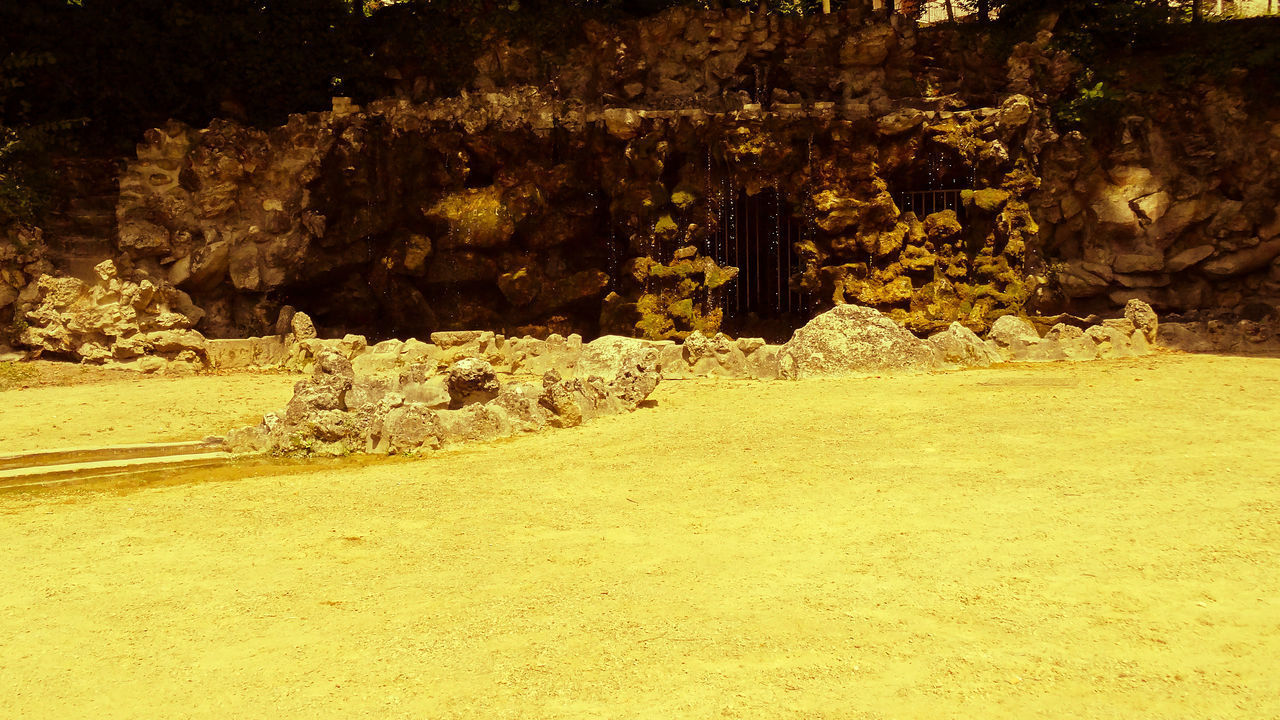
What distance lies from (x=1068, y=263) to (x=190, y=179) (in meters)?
16.2

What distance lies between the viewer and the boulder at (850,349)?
1238 cm

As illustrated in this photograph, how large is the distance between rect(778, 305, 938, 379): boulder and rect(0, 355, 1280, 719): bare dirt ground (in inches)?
142

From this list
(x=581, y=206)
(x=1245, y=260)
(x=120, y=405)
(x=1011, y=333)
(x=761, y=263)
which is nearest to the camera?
(x=120, y=405)

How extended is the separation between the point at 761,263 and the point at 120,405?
1176cm

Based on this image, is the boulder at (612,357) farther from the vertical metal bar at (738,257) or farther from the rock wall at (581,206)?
the vertical metal bar at (738,257)

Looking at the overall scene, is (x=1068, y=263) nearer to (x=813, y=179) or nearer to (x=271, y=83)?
(x=813, y=179)

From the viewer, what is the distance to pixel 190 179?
16.8 metres

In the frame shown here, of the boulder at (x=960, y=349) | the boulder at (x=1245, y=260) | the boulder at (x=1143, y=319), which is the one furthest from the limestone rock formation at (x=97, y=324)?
the boulder at (x=1245, y=260)

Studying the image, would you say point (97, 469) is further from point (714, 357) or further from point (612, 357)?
point (714, 357)

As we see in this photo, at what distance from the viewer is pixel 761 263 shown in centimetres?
1884

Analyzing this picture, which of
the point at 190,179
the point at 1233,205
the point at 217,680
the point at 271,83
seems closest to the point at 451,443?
the point at 217,680

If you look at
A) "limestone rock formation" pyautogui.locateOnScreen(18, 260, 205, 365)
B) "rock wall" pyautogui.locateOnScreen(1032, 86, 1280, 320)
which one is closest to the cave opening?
"rock wall" pyautogui.locateOnScreen(1032, 86, 1280, 320)

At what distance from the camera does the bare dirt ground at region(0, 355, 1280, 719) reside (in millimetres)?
3986

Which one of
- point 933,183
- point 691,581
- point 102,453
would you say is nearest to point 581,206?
point 933,183
